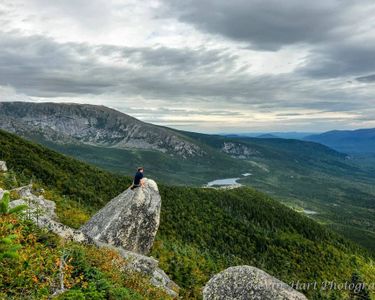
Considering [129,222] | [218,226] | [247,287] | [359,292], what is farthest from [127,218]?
[359,292]

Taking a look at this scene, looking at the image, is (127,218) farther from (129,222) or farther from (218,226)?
(218,226)

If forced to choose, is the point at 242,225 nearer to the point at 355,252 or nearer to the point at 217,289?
the point at 355,252

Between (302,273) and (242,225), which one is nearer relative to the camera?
(302,273)

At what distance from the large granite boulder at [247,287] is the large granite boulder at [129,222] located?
1792cm

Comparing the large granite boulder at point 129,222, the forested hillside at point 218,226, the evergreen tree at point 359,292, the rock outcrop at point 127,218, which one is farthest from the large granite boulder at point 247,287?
the evergreen tree at point 359,292

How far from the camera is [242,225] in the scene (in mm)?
149375

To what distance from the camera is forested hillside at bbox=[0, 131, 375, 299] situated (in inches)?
3356

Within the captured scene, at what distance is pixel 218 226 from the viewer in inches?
5236

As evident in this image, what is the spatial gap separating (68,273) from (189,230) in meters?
95.3

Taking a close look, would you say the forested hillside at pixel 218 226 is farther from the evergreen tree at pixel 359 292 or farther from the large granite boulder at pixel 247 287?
the large granite boulder at pixel 247 287

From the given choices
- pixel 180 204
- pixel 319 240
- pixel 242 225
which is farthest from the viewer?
pixel 319 240

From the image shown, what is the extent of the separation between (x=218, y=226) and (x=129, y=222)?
3728 inches

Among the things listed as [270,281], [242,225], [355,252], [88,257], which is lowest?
[355,252]

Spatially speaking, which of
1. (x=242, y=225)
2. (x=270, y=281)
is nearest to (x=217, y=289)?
(x=270, y=281)
